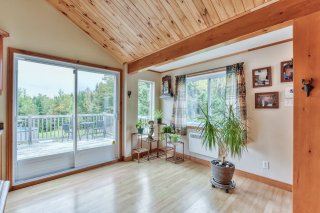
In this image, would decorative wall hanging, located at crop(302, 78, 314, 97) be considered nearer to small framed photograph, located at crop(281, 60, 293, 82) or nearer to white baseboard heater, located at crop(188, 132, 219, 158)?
small framed photograph, located at crop(281, 60, 293, 82)

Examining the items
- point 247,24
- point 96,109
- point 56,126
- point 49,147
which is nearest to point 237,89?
point 247,24

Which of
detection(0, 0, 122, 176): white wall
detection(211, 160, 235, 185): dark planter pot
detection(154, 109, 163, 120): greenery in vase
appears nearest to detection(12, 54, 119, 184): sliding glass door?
detection(0, 0, 122, 176): white wall

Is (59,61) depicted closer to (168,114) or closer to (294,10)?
(168,114)

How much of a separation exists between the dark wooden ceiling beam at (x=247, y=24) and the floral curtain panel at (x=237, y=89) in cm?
111

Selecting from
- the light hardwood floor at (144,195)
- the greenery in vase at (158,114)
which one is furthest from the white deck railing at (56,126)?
the greenery in vase at (158,114)

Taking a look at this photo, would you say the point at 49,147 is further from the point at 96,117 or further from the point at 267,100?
the point at 267,100

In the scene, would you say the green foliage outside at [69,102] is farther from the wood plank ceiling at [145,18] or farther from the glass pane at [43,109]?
the wood plank ceiling at [145,18]

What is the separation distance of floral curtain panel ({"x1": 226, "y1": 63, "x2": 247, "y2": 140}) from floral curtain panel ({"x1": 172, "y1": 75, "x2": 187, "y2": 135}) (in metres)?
1.12

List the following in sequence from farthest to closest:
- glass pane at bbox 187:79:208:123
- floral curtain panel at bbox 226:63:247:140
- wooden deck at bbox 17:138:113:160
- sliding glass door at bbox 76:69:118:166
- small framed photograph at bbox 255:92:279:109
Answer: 1. glass pane at bbox 187:79:208:123
2. sliding glass door at bbox 76:69:118:166
3. floral curtain panel at bbox 226:63:247:140
4. wooden deck at bbox 17:138:113:160
5. small framed photograph at bbox 255:92:279:109

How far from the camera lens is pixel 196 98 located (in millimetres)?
3898

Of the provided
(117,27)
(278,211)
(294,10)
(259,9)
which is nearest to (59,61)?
(117,27)

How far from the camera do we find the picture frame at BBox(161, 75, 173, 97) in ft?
14.0

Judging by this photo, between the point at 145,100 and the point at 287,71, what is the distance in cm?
312

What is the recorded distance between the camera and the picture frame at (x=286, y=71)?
2435 mm
